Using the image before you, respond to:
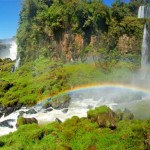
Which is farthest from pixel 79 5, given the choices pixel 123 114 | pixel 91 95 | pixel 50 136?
pixel 50 136

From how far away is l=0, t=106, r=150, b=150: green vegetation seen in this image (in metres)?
17.5

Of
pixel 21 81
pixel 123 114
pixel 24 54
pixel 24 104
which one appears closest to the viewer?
pixel 123 114

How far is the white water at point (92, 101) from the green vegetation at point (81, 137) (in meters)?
9.10

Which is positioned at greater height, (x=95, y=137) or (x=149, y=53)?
(x=149, y=53)

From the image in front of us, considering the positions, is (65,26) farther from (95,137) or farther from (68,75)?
(95,137)

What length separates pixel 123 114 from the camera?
24.2m

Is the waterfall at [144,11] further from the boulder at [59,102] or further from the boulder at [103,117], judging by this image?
the boulder at [103,117]

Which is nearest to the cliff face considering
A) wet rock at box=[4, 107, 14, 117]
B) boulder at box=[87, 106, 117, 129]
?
wet rock at box=[4, 107, 14, 117]

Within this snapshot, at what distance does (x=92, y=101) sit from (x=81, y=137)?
1548 centimetres

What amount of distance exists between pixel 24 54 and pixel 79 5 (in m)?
Answer: 12.4

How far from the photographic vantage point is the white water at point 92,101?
99.4ft

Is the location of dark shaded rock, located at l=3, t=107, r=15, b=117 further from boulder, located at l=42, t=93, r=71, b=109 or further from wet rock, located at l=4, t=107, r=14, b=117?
boulder, located at l=42, t=93, r=71, b=109

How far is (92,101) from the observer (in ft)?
112

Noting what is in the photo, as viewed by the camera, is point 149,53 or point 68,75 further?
point 149,53
